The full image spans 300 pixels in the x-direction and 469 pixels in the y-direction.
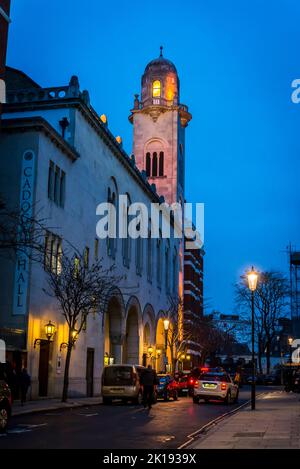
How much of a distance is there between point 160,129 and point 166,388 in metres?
46.5

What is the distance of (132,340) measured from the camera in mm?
54250

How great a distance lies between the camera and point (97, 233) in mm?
42656

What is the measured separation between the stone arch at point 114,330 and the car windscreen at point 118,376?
15.8 meters

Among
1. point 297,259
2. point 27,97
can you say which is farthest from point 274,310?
point 27,97

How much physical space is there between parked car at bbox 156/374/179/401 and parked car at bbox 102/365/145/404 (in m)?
5.61

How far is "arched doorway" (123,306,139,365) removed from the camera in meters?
53.8

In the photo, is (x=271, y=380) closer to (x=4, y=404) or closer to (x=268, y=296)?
(x=268, y=296)

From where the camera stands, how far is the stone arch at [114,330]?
47.8m

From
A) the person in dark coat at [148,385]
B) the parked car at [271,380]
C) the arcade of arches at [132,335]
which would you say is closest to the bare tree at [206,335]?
the parked car at [271,380]

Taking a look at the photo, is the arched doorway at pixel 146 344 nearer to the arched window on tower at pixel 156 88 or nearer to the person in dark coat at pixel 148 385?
the person in dark coat at pixel 148 385

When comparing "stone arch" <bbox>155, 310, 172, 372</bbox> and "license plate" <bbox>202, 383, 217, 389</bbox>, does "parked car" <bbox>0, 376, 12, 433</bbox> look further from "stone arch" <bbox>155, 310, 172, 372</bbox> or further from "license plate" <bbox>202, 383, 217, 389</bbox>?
"stone arch" <bbox>155, 310, 172, 372</bbox>

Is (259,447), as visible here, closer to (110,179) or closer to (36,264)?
(36,264)

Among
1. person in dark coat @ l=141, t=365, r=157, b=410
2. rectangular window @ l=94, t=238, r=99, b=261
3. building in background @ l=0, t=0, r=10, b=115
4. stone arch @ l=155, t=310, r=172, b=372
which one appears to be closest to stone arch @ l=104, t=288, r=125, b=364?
rectangular window @ l=94, t=238, r=99, b=261
